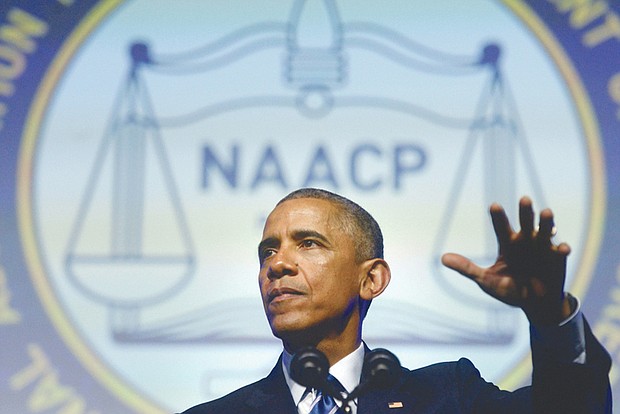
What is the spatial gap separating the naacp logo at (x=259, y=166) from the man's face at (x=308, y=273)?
1.44m

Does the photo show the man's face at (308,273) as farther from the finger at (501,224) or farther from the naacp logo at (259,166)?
the naacp logo at (259,166)

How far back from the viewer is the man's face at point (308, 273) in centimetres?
295

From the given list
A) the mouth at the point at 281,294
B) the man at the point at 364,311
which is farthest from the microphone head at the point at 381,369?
the mouth at the point at 281,294

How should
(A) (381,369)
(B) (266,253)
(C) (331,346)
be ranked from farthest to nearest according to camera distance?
(B) (266,253) → (C) (331,346) → (A) (381,369)

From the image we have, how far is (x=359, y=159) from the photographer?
186 inches

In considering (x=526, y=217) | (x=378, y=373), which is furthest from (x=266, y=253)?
(x=526, y=217)

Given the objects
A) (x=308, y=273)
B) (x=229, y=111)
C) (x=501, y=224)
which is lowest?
(x=501, y=224)

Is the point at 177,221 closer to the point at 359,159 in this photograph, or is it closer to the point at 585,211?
the point at 359,159

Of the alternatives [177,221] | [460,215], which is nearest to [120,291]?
[177,221]

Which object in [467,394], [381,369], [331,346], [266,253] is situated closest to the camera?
[381,369]

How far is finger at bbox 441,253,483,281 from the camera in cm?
232

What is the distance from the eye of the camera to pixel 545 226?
2.29 metres

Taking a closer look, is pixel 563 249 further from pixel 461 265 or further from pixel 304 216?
pixel 304 216

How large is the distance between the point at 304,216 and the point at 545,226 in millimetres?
972
